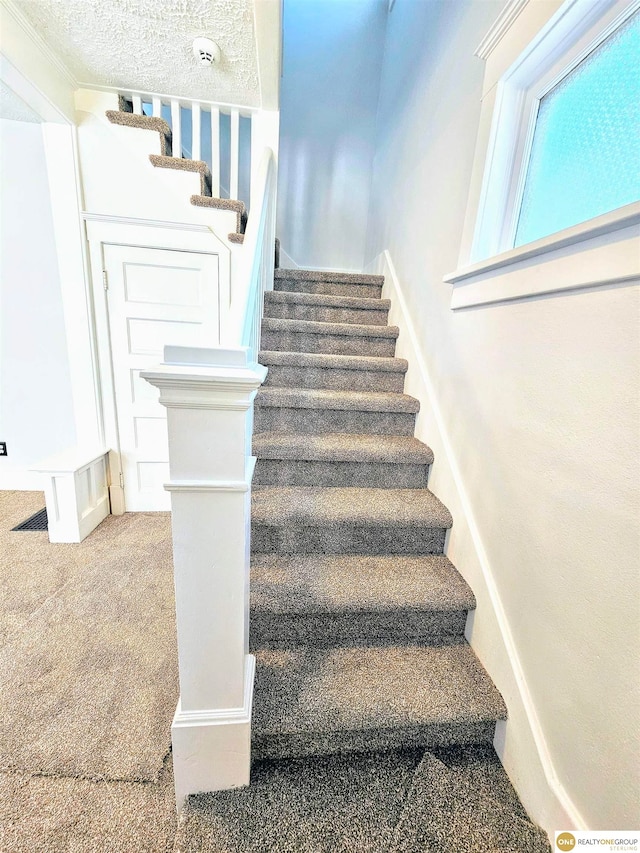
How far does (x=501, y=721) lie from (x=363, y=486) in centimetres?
88

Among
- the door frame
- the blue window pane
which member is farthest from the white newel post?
the door frame

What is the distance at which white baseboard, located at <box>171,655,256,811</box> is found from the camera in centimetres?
84

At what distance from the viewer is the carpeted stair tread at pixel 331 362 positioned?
184cm

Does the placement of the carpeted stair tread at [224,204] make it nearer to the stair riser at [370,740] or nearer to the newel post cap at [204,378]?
the newel post cap at [204,378]

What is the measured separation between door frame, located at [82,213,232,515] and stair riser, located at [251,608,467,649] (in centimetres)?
176

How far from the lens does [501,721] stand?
100 cm

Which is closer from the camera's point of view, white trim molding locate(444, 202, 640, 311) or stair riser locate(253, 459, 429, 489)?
white trim molding locate(444, 202, 640, 311)

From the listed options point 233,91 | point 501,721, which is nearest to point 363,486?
point 501,721

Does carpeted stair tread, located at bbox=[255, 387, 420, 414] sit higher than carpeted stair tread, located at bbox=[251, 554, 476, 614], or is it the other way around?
carpeted stair tread, located at bbox=[255, 387, 420, 414]

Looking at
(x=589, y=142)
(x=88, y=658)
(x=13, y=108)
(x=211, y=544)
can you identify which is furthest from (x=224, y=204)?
(x=88, y=658)

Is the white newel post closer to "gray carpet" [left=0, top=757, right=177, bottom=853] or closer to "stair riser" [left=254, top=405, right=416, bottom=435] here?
"gray carpet" [left=0, top=757, right=177, bottom=853]

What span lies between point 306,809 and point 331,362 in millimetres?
1636

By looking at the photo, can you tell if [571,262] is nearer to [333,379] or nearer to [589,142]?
[589,142]

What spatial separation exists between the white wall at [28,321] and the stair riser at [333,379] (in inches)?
63.9
